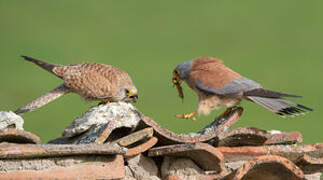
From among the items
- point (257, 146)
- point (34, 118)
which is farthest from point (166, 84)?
point (257, 146)

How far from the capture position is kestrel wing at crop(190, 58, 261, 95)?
486cm

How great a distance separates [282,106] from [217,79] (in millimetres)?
603

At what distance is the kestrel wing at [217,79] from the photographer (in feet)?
15.9

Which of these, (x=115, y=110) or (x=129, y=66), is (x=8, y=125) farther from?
(x=129, y=66)

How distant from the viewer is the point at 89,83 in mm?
6035

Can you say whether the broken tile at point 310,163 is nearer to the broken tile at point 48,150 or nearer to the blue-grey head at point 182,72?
the broken tile at point 48,150

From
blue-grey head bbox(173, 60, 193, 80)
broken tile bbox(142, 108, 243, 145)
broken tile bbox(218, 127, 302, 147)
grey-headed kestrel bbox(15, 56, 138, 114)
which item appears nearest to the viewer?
broken tile bbox(142, 108, 243, 145)

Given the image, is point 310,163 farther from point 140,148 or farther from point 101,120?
point 101,120

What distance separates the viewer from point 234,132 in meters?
3.53

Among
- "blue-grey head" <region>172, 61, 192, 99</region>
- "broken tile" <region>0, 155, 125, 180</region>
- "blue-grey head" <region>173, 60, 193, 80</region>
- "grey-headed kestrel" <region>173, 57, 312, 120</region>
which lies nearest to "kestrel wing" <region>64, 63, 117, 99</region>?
"blue-grey head" <region>172, 61, 192, 99</region>

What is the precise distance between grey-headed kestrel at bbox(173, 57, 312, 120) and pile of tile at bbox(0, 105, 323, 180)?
777 millimetres

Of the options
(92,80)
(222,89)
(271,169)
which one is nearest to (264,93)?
(222,89)

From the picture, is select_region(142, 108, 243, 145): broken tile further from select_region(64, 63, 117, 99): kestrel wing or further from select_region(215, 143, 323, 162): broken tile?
select_region(64, 63, 117, 99): kestrel wing

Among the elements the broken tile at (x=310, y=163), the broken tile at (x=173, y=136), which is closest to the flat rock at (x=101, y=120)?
the broken tile at (x=173, y=136)
